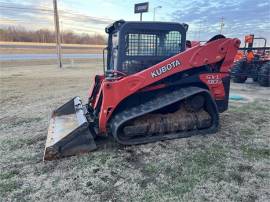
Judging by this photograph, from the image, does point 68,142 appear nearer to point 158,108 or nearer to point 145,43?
point 158,108

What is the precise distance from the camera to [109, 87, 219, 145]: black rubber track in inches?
148

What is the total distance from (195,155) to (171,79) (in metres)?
1.47

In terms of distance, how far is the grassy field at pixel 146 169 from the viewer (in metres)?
2.71

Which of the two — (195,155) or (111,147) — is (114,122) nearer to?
(111,147)

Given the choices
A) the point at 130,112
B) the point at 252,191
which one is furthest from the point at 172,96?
the point at 252,191

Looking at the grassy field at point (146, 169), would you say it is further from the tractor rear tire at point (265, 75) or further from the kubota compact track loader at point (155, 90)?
the tractor rear tire at point (265, 75)

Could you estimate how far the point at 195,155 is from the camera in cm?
362

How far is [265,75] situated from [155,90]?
7.78 metres

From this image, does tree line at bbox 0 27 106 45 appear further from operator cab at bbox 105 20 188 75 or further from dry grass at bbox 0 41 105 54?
operator cab at bbox 105 20 188 75

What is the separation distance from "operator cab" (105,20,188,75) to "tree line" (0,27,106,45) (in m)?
55.4

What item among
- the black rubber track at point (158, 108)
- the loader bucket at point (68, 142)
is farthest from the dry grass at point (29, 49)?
the black rubber track at point (158, 108)

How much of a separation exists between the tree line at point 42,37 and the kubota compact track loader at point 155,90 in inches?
2186

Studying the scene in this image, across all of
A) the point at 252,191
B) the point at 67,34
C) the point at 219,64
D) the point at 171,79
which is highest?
the point at 67,34

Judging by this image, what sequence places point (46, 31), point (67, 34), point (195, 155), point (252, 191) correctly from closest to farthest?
point (252, 191)
point (195, 155)
point (46, 31)
point (67, 34)
